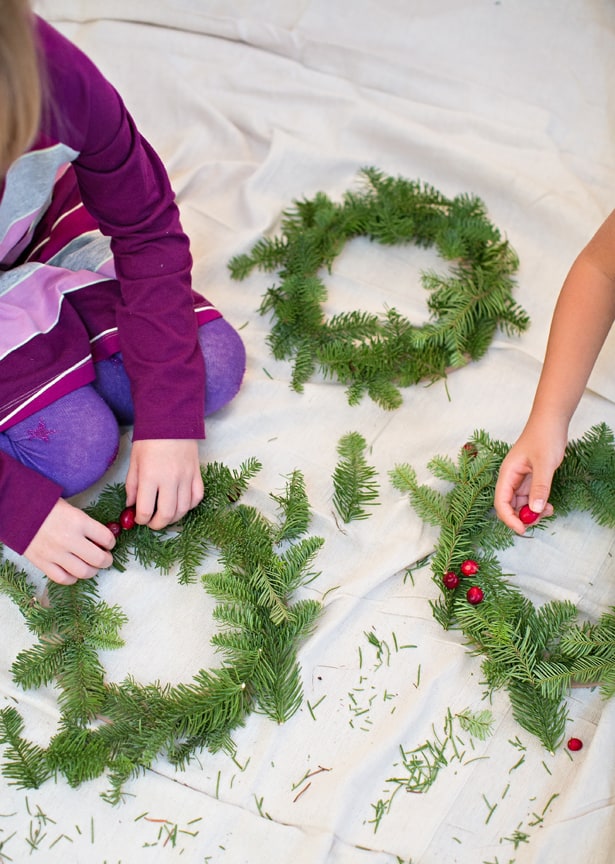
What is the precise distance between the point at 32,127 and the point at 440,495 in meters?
0.65

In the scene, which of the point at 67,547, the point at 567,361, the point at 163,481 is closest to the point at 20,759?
the point at 67,547

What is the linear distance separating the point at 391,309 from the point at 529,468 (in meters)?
0.40

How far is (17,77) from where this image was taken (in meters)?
0.70

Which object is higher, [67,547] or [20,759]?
[67,547]

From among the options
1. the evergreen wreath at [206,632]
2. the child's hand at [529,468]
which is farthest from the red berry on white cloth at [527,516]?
the evergreen wreath at [206,632]

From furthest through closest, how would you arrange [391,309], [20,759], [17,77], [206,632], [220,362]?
1. [391,309]
2. [220,362]
3. [206,632]
4. [20,759]
5. [17,77]

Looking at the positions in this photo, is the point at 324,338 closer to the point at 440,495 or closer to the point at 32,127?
the point at 440,495

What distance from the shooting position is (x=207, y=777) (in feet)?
3.02

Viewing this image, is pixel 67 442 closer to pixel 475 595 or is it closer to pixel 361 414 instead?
pixel 361 414

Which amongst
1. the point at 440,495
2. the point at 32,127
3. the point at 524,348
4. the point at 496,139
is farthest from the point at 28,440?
the point at 496,139

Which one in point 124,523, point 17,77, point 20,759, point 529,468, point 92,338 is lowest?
point 20,759

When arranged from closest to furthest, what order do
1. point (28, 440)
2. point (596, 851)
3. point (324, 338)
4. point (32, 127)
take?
point (32, 127) < point (596, 851) < point (28, 440) < point (324, 338)

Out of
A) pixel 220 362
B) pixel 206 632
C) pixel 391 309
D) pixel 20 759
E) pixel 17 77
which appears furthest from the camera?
Result: pixel 391 309

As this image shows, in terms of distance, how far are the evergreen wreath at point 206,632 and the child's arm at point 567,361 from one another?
0.87 ft
